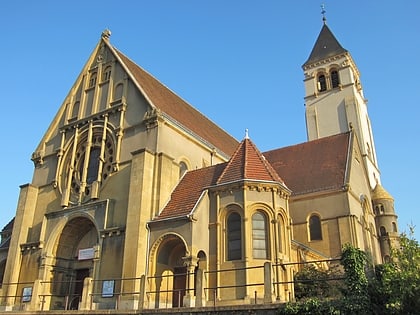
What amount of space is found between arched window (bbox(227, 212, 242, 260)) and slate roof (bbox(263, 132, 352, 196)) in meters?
10.7

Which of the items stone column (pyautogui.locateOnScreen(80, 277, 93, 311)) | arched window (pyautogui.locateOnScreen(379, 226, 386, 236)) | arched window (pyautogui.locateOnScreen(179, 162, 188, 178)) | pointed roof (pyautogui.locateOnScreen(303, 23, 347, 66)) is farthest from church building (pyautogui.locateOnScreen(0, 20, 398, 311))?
pointed roof (pyautogui.locateOnScreen(303, 23, 347, 66))

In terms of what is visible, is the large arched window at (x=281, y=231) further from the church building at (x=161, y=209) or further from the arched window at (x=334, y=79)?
the arched window at (x=334, y=79)

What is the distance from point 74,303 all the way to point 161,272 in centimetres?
721

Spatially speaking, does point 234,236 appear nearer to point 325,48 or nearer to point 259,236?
point 259,236

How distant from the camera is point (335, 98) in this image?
47.8 meters

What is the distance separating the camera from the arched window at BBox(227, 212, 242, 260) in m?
21.6

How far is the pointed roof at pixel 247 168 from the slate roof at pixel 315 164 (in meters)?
8.68

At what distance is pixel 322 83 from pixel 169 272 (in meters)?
35.4

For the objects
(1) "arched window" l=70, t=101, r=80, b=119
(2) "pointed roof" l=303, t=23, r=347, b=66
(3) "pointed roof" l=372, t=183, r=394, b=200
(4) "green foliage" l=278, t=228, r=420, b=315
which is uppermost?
(2) "pointed roof" l=303, t=23, r=347, b=66

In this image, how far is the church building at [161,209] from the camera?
70.9 ft

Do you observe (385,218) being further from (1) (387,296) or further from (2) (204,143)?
(1) (387,296)

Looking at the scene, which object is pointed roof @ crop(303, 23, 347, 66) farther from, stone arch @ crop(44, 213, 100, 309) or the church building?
stone arch @ crop(44, 213, 100, 309)

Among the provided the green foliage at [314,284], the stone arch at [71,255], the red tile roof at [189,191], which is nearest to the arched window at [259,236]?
the green foliage at [314,284]

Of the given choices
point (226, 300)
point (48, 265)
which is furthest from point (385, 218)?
point (48, 265)
